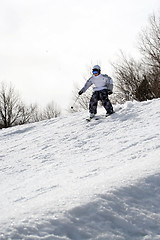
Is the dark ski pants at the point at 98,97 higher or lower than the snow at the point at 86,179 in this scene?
higher

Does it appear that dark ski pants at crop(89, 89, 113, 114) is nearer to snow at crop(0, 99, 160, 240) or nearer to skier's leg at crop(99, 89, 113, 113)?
skier's leg at crop(99, 89, 113, 113)

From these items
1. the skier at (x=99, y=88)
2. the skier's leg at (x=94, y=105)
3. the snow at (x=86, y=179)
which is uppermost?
the skier at (x=99, y=88)

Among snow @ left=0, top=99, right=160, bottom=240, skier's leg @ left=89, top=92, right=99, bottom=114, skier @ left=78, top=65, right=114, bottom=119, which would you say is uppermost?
skier @ left=78, top=65, right=114, bottom=119

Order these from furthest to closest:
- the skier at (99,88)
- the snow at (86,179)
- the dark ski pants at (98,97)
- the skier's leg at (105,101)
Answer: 1. the skier at (99,88)
2. the dark ski pants at (98,97)
3. the skier's leg at (105,101)
4. the snow at (86,179)

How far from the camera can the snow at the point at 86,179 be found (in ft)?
7.09

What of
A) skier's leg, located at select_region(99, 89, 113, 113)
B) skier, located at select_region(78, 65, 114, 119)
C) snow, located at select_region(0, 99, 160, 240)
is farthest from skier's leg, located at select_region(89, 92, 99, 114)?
snow, located at select_region(0, 99, 160, 240)

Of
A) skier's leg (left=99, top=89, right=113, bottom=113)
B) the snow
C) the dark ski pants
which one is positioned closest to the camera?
the snow

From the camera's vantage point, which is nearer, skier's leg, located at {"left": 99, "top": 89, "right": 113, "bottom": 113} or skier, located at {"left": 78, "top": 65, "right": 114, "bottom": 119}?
skier's leg, located at {"left": 99, "top": 89, "right": 113, "bottom": 113}

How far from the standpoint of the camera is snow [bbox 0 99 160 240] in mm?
2160

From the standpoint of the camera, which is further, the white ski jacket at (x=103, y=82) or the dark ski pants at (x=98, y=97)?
the white ski jacket at (x=103, y=82)

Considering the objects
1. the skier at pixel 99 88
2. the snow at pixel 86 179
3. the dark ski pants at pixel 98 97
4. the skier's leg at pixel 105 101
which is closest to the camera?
the snow at pixel 86 179

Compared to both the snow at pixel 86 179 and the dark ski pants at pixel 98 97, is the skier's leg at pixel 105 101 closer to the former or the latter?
the dark ski pants at pixel 98 97

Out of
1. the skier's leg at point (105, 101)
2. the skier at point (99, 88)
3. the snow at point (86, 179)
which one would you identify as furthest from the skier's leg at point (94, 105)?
the snow at point (86, 179)

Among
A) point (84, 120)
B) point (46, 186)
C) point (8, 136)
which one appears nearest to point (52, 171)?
point (46, 186)
